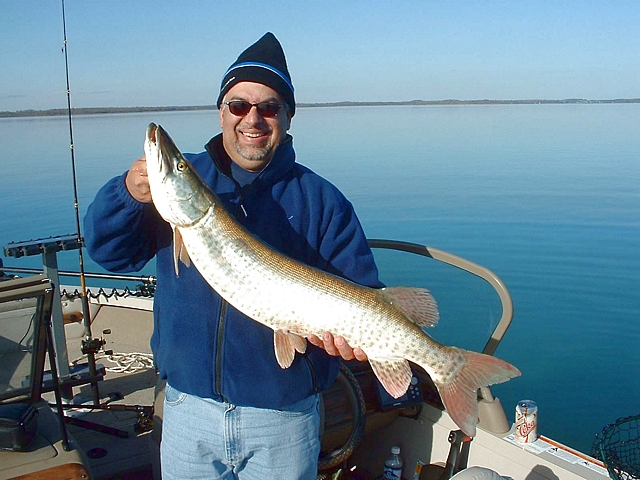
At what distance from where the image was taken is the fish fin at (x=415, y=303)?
242cm

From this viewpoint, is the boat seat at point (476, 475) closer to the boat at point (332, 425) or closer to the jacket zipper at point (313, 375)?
the boat at point (332, 425)

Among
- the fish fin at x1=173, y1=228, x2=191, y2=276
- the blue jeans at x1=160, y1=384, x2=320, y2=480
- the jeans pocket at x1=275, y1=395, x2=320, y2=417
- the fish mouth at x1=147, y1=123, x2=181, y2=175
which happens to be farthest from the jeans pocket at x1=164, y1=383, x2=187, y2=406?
the fish mouth at x1=147, y1=123, x2=181, y2=175

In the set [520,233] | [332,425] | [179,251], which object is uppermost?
[179,251]

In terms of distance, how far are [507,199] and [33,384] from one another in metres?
15.6

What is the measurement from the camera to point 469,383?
7.77 feet

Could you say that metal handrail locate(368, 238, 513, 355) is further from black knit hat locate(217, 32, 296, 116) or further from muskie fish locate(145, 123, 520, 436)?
black knit hat locate(217, 32, 296, 116)

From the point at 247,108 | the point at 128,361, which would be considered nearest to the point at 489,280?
the point at 247,108

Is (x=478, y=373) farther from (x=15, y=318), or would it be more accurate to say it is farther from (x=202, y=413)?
(x=15, y=318)

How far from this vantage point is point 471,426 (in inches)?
91.2

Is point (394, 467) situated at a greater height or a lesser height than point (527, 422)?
lesser

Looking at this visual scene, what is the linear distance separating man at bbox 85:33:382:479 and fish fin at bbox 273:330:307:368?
8 cm

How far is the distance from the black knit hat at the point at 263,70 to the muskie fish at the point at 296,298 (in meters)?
0.47

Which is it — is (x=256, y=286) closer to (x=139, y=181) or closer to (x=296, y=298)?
(x=296, y=298)

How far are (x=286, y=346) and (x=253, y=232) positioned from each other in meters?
0.49
